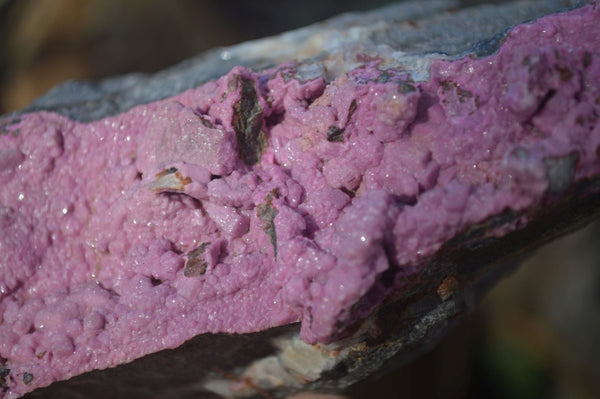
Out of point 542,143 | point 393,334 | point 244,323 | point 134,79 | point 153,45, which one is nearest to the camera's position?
point 542,143

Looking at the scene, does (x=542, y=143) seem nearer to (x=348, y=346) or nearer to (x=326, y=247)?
(x=326, y=247)

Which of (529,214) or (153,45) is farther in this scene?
(153,45)

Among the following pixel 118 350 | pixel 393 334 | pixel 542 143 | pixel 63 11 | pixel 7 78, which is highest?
pixel 63 11

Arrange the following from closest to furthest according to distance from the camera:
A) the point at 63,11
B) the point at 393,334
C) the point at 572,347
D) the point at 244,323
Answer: the point at 244,323 → the point at 393,334 → the point at 572,347 → the point at 63,11

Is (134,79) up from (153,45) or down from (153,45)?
down

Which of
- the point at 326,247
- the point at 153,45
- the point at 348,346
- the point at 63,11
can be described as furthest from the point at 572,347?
the point at 63,11

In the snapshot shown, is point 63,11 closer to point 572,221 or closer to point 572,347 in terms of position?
point 572,221
